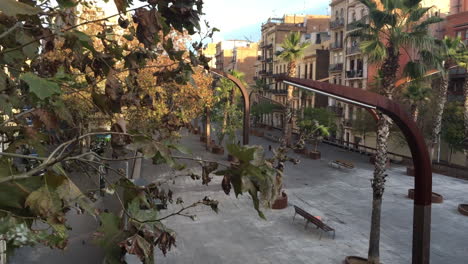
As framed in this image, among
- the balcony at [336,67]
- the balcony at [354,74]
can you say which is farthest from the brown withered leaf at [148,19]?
the balcony at [336,67]

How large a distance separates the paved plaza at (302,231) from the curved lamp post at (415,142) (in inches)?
178

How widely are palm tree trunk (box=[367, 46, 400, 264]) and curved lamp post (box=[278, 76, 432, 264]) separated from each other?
13.3 feet

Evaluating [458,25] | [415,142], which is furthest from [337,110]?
[415,142]

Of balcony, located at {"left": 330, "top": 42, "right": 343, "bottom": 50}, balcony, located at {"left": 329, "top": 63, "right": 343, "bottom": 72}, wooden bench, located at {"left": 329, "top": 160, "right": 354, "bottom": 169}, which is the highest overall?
balcony, located at {"left": 330, "top": 42, "right": 343, "bottom": 50}

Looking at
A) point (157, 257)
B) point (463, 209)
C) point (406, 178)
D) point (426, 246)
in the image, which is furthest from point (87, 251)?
point (406, 178)

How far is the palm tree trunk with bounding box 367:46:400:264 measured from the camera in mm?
11652

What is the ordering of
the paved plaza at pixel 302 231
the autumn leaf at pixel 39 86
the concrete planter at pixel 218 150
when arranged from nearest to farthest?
the autumn leaf at pixel 39 86
the paved plaza at pixel 302 231
the concrete planter at pixel 218 150

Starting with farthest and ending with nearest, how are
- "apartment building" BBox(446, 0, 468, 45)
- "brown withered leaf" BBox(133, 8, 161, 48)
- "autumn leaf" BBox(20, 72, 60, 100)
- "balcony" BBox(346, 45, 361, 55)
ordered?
"balcony" BBox(346, 45, 361, 55) < "apartment building" BBox(446, 0, 468, 45) < "brown withered leaf" BBox(133, 8, 161, 48) < "autumn leaf" BBox(20, 72, 60, 100)

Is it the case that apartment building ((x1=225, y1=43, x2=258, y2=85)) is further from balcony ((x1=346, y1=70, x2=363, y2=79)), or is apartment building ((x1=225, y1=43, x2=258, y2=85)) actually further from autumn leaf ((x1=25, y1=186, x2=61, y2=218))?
Result: autumn leaf ((x1=25, y1=186, x2=61, y2=218))

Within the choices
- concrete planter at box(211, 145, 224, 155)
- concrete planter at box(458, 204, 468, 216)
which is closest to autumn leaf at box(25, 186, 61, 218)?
concrete planter at box(458, 204, 468, 216)

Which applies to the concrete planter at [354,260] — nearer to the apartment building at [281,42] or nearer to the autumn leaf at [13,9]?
the autumn leaf at [13,9]

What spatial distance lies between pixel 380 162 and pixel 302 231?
404 cm

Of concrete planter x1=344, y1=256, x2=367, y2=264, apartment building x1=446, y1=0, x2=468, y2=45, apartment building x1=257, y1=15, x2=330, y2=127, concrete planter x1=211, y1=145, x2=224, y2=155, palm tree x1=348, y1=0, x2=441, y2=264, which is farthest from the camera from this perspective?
apartment building x1=257, y1=15, x2=330, y2=127

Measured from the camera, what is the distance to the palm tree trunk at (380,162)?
11.7m
